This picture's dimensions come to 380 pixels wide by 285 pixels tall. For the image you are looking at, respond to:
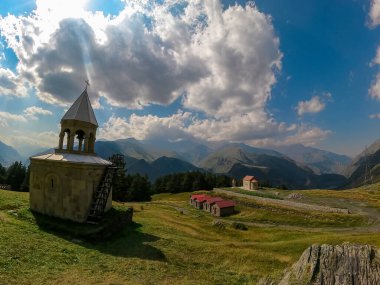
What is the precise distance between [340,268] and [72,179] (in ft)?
88.5

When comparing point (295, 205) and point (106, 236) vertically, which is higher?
point (295, 205)

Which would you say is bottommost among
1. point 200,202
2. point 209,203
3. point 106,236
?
point 200,202

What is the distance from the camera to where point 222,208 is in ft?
291

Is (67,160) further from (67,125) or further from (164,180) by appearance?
(164,180)

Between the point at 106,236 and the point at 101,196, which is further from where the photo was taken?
the point at 101,196

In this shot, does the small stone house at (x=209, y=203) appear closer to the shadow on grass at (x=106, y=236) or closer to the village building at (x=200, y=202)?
the village building at (x=200, y=202)

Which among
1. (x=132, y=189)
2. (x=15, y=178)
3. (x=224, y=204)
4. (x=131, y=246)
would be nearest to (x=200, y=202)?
(x=224, y=204)

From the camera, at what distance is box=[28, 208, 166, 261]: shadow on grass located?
25.1 meters

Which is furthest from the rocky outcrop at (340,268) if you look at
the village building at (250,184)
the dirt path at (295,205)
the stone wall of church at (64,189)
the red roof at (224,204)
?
the village building at (250,184)

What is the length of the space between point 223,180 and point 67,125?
13921cm

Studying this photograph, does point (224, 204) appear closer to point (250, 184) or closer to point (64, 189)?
point (250, 184)

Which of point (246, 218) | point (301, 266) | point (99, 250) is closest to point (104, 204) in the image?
point (99, 250)

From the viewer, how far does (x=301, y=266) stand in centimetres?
1495

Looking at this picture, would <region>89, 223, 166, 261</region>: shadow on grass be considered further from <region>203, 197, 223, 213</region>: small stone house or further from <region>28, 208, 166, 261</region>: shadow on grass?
<region>203, 197, 223, 213</region>: small stone house
